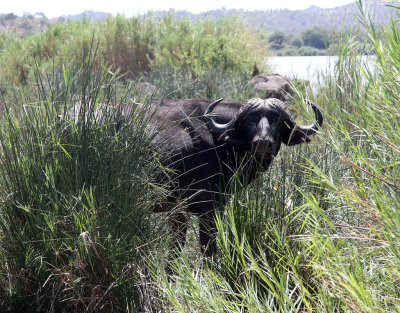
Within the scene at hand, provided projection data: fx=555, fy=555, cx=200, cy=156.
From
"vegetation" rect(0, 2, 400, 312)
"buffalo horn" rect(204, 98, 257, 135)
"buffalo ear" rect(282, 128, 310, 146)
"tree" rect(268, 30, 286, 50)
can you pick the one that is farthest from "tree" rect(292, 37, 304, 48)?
"vegetation" rect(0, 2, 400, 312)

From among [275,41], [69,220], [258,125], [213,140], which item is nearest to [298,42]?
[275,41]

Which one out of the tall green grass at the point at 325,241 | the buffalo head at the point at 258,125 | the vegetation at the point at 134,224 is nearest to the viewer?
the tall green grass at the point at 325,241

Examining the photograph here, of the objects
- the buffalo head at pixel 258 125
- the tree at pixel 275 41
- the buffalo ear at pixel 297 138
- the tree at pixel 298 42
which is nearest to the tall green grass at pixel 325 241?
the buffalo head at pixel 258 125

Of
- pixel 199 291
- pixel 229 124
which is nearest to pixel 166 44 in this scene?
pixel 229 124

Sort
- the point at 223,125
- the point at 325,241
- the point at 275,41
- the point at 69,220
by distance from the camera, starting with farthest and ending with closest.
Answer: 1. the point at 275,41
2. the point at 223,125
3. the point at 69,220
4. the point at 325,241

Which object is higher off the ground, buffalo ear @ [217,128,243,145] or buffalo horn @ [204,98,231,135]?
buffalo horn @ [204,98,231,135]

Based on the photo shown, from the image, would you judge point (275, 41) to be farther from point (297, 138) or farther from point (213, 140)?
point (213, 140)

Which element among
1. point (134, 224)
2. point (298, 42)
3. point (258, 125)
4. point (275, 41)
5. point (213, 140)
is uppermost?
point (258, 125)

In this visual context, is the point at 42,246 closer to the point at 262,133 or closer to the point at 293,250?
the point at 293,250

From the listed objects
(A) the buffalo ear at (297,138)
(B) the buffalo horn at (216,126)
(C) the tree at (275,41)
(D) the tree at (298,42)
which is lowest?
(D) the tree at (298,42)

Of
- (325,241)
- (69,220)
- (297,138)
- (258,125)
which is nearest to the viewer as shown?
(325,241)

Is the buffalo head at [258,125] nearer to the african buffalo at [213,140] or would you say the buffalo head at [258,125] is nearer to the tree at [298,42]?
the african buffalo at [213,140]

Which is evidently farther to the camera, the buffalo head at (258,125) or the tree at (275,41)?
the tree at (275,41)

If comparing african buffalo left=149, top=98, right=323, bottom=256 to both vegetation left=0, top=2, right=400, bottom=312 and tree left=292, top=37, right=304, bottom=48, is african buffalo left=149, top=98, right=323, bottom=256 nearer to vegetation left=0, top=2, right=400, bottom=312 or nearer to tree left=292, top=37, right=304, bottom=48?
vegetation left=0, top=2, right=400, bottom=312
